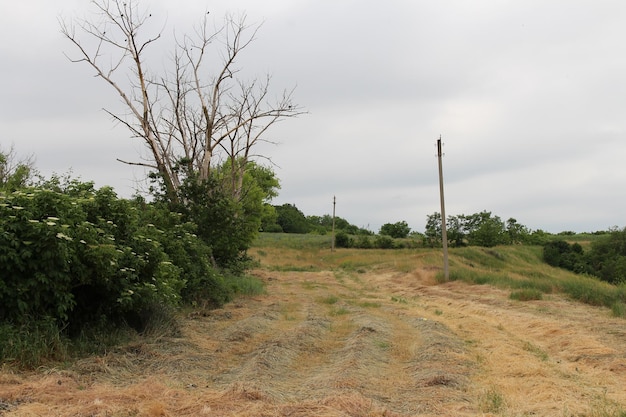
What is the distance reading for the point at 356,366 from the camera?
7992 millimetres

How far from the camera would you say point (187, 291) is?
50.0ft

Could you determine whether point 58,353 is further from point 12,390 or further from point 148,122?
point 148,122

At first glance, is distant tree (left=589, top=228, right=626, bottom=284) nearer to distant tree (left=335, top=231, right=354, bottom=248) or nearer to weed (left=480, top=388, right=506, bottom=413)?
distant tree (left=335, top=231, right=354, bottom=248)

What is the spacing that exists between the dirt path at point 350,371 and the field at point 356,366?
0.02m

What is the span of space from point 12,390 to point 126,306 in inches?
124

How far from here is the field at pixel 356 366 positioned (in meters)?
5.76

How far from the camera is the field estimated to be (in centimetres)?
576

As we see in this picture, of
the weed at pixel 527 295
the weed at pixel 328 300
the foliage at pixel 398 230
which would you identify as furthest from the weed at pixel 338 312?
the foliage at pixel 398 230

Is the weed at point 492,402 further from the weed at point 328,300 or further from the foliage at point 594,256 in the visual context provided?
the foliage at point 594,256

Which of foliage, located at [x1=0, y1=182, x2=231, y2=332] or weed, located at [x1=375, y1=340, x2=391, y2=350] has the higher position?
foliage, located at [x1=0, y1=182, x2=231, y2=332]

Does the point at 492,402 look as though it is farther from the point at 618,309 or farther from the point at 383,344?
the point at 618,309

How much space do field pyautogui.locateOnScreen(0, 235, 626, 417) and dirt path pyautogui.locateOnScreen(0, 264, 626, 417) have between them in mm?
25

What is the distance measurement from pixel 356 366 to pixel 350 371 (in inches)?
15.7

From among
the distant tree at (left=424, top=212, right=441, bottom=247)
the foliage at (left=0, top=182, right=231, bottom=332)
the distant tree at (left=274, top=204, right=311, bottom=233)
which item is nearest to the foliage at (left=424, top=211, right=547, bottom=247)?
the distant tree at (left=424, top=212, right=441, bottom=247)
